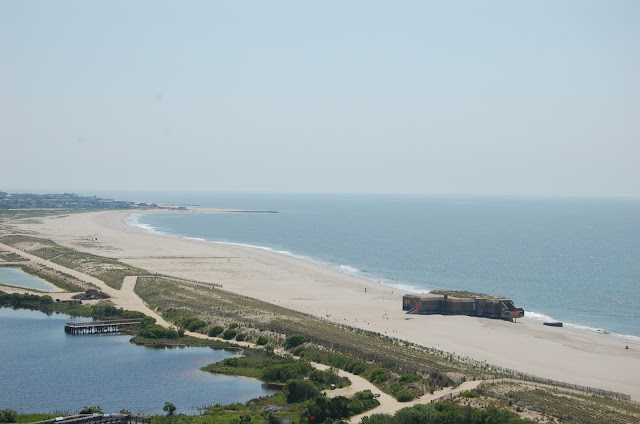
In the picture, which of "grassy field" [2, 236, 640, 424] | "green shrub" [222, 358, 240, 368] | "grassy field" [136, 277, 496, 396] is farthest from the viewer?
"green shrub" [222, 358, 240, 368]

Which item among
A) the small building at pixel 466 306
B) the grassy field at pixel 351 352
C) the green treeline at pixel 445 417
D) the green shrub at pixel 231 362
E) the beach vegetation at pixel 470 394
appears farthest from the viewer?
the small building at pixel 466 306

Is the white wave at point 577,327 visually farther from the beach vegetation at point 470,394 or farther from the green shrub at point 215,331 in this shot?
the green shrub at point 215,331

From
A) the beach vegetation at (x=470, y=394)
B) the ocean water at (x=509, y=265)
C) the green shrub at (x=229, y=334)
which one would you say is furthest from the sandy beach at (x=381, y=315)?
the green shrub at (x=229, y=334)

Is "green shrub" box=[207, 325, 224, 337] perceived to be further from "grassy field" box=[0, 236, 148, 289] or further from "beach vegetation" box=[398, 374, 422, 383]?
"grassy field" box=[0, 236, 148, 289]

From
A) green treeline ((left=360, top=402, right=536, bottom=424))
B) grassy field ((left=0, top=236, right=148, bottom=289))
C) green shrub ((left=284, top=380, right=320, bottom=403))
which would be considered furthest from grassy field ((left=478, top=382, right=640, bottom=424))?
grassy field ((left=0, top=236, right=148, bottom=289))

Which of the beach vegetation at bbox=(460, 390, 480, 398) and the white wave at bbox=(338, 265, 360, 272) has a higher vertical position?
the beach vegetation at bbox=(460, 390, 480, 398)
